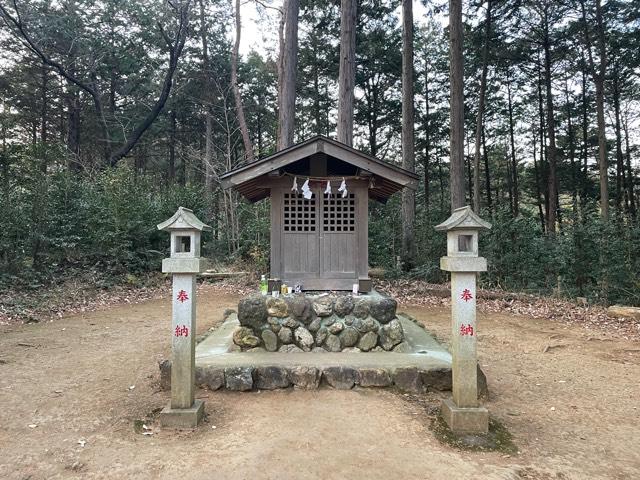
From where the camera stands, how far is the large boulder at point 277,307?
216 inches

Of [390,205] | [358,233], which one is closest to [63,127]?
[390,205]

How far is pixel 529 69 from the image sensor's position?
62.4 feet

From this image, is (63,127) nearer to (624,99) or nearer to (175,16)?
(175,16)

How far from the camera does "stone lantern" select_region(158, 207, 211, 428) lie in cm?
374

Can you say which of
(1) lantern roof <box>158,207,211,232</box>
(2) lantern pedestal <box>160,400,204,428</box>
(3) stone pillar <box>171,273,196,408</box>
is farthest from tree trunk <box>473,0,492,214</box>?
(2) lantern pedestal <box>160,400,204,428</box>

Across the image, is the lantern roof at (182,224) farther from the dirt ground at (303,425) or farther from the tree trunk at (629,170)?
the tree trunk at (629,170)

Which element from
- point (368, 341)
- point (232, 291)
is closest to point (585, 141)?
point (232, 291)

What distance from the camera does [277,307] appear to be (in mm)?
5504

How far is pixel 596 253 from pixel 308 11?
14.7 meters

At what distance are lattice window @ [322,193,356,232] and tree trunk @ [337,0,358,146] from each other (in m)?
5.56

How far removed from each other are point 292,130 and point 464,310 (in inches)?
391

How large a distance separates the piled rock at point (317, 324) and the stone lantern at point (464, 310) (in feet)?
5.60

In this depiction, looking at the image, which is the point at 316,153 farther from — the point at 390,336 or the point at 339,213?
the point at 390,336

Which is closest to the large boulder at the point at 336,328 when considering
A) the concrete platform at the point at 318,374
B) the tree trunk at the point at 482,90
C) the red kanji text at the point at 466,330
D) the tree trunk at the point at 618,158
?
the concrete platform at the point at 318,374
